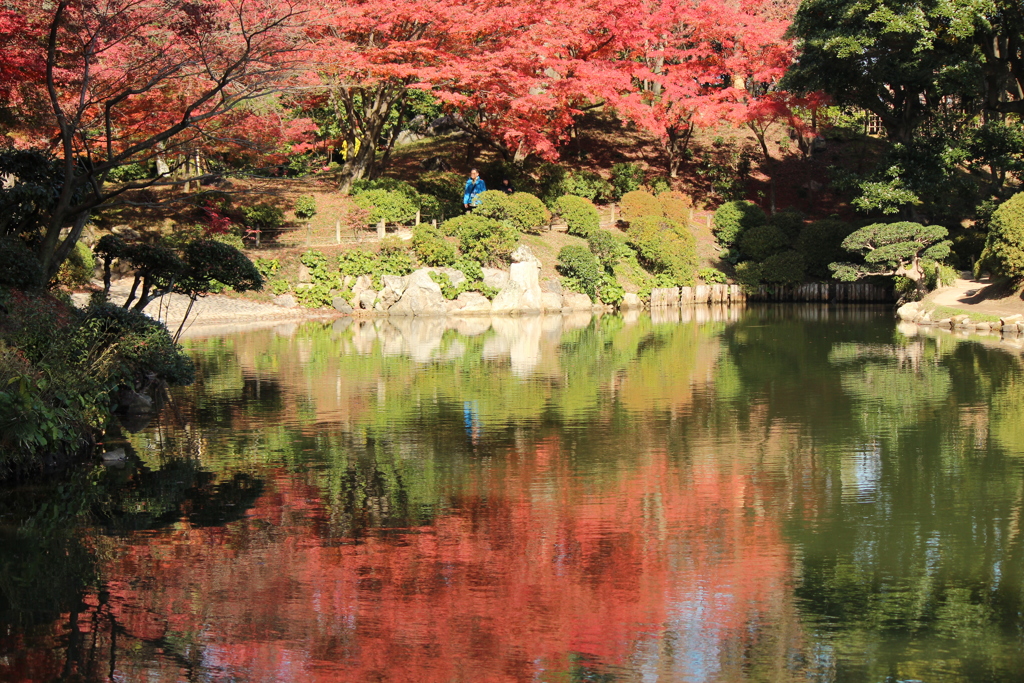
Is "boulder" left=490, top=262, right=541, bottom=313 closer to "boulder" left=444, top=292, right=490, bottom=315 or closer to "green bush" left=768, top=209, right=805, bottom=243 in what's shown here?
"boulder" left=444, top=292, right=490, bottom=315

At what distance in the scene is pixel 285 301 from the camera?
86.8 ft

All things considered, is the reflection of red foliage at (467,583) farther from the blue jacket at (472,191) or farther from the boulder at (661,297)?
the boulder at (661,297)

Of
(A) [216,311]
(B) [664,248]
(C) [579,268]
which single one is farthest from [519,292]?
(A) [216,311]

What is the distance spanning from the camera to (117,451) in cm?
1091

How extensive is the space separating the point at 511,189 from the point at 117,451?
74.2 feet

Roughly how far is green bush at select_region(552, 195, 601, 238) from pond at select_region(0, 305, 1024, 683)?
53.2 ft

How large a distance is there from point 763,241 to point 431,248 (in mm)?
10733

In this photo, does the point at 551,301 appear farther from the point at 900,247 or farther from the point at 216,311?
the point at 900,247

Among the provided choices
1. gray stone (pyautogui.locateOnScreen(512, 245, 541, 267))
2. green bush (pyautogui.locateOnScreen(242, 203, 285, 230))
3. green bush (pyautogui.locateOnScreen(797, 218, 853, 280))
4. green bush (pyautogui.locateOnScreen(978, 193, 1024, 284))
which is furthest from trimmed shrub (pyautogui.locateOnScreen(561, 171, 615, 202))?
green bush (pyautogui.locateOnScreen(978, 193, 1024, 284))

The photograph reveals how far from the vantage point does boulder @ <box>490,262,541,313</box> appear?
2762 cm

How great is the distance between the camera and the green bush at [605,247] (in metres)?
29.6

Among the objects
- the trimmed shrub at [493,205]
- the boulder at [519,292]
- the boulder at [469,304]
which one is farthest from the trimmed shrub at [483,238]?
the boulder at [469,304]

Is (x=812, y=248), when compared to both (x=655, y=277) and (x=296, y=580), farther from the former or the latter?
(x=296, y=580)

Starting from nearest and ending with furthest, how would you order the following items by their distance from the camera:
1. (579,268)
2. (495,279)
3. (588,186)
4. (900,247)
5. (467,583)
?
1. (467,583)
2. (900,247)
3. (495,279)
4. (579,268)
5. (588,186)
